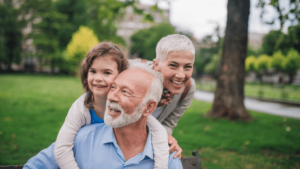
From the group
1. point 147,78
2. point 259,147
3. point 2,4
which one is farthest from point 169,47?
point 2,4

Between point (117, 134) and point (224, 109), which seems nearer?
point (117, 134)

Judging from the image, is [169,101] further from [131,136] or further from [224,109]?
[224,109]

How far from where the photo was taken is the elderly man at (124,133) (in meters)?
1.73

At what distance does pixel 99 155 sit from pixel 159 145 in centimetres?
52

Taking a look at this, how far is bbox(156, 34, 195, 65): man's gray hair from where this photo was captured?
203 centimetres

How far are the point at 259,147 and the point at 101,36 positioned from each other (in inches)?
1740

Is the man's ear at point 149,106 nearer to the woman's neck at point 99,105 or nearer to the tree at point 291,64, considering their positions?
the woman's neck at point 99,105

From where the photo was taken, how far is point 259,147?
581 cm

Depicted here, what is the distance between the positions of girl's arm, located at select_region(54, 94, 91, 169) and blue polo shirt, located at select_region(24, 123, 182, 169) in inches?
2.3

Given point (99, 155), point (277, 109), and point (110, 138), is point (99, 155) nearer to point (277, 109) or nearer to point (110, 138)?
point (110, 138)

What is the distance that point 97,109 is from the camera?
2234 millimetres

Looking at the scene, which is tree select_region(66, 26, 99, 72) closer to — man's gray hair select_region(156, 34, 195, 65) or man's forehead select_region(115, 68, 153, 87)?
man's gray hair select_region(156, 34, 195, 65)

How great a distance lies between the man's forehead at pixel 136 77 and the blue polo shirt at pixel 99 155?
52 cm

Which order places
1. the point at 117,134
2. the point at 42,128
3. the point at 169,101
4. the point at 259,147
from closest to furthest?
the point at 117,134 < the point at 169,101 < the point at 259,147 < the point at 42,128
